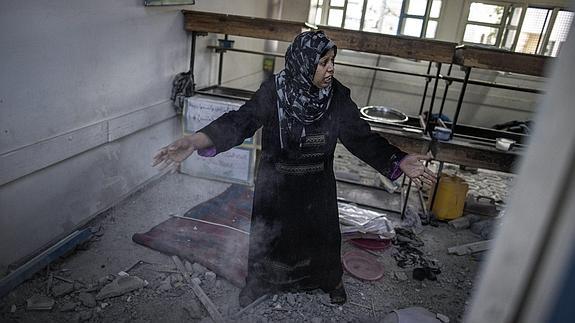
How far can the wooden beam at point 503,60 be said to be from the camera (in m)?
3.85

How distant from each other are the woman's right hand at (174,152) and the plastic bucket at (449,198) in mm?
3418

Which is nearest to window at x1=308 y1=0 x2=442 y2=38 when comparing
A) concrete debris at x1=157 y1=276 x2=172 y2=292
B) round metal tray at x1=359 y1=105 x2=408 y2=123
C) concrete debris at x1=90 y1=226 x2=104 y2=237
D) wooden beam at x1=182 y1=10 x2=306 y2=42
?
round metal tray at x1=359 y1=105 x2=408 y2=123

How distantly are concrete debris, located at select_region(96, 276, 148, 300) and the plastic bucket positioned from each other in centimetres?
346

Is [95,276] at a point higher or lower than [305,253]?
lower

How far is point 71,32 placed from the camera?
3119mm

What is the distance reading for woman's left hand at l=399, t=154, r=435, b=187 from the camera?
2.48 m

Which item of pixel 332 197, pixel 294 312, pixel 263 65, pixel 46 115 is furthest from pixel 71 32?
pixel 263 65

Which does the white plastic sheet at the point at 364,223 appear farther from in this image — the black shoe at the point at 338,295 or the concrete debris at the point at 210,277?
the concrete debris at the point at 210,277

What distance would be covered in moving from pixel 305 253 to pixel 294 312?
0.49 metres

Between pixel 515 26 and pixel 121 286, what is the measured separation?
918cm

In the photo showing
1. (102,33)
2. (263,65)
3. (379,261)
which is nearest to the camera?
(102,33)

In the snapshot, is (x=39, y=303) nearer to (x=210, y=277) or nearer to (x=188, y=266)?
(x=188, y=266)

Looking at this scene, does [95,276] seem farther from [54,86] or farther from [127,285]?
[54,86]

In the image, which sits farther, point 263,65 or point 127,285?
point 263,65
